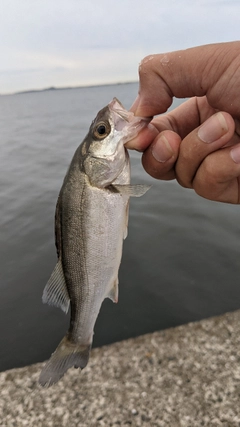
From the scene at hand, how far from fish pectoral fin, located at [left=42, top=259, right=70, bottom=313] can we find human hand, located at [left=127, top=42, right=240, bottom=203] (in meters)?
1.18

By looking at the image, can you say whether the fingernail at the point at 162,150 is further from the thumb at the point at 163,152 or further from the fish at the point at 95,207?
the fish at the point at 95,207

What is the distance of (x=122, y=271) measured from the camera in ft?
23.5

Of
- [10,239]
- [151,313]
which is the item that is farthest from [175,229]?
[10,239]

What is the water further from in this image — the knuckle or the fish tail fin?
the knuckle

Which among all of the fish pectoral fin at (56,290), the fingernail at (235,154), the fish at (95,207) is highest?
the fingernail at (235,154)

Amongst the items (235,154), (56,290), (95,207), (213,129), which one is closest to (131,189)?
(95,207)

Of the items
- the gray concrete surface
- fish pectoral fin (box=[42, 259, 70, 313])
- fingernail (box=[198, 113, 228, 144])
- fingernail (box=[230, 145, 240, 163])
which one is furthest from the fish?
the gray concrete surface

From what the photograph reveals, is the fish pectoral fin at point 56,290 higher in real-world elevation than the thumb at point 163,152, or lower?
lower

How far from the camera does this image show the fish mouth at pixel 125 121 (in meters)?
2.39

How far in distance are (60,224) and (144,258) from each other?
17.3 feet

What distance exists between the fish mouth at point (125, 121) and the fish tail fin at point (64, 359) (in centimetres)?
180

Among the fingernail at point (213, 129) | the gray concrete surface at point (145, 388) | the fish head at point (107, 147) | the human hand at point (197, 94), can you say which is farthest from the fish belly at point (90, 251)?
the gray concrete surface at point (145, 388)

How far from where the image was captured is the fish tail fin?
2.65 meters

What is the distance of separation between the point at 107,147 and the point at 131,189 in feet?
1.25
